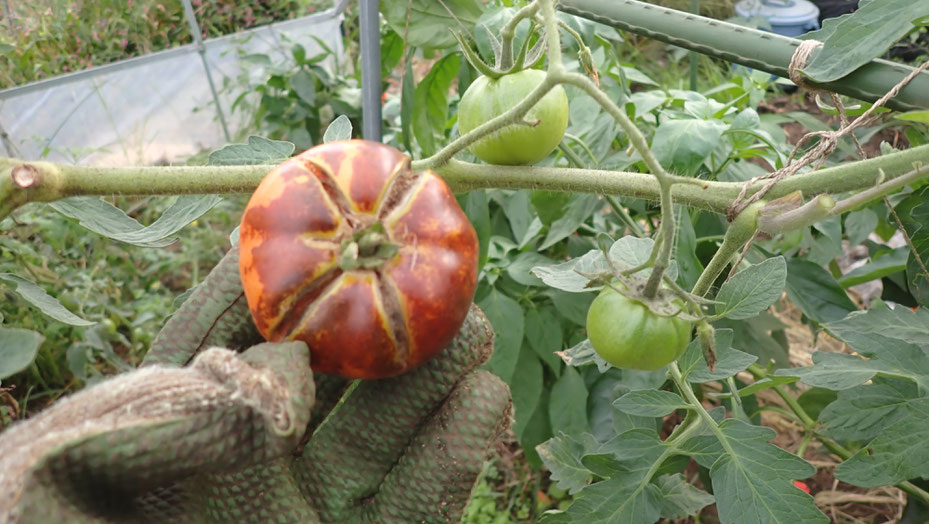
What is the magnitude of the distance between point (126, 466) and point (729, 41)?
80 centimetres

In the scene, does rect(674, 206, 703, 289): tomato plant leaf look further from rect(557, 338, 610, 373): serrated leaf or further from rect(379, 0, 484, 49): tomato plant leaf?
rect(379, 0, 484, 49): tomato plant leaf

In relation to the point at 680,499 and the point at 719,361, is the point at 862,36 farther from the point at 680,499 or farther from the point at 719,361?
the point at 680,499

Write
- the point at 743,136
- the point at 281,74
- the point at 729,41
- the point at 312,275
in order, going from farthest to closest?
the point at 281,74
the point at 743,136
the point at 729,41
the point at 312,275

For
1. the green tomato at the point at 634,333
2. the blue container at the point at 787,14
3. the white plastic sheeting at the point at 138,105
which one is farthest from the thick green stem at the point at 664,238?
the blue container at the point at 787,14

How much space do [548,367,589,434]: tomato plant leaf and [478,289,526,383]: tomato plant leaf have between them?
17cm

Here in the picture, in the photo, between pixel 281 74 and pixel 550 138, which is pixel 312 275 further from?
pixel 281 74

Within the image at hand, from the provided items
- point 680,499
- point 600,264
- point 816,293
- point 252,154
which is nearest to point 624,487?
point 680,499

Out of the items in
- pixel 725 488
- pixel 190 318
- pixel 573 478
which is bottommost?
pixel 573 478

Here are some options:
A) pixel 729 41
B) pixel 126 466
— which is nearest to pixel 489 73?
pixel 729 41

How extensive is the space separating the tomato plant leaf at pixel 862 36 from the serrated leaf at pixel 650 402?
0.42m

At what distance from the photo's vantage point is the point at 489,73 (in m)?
0.82

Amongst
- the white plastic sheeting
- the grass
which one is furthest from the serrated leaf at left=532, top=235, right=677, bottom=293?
the grass

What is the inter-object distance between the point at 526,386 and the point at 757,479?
732 millimetres

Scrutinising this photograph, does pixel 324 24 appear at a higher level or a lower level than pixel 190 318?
lower
